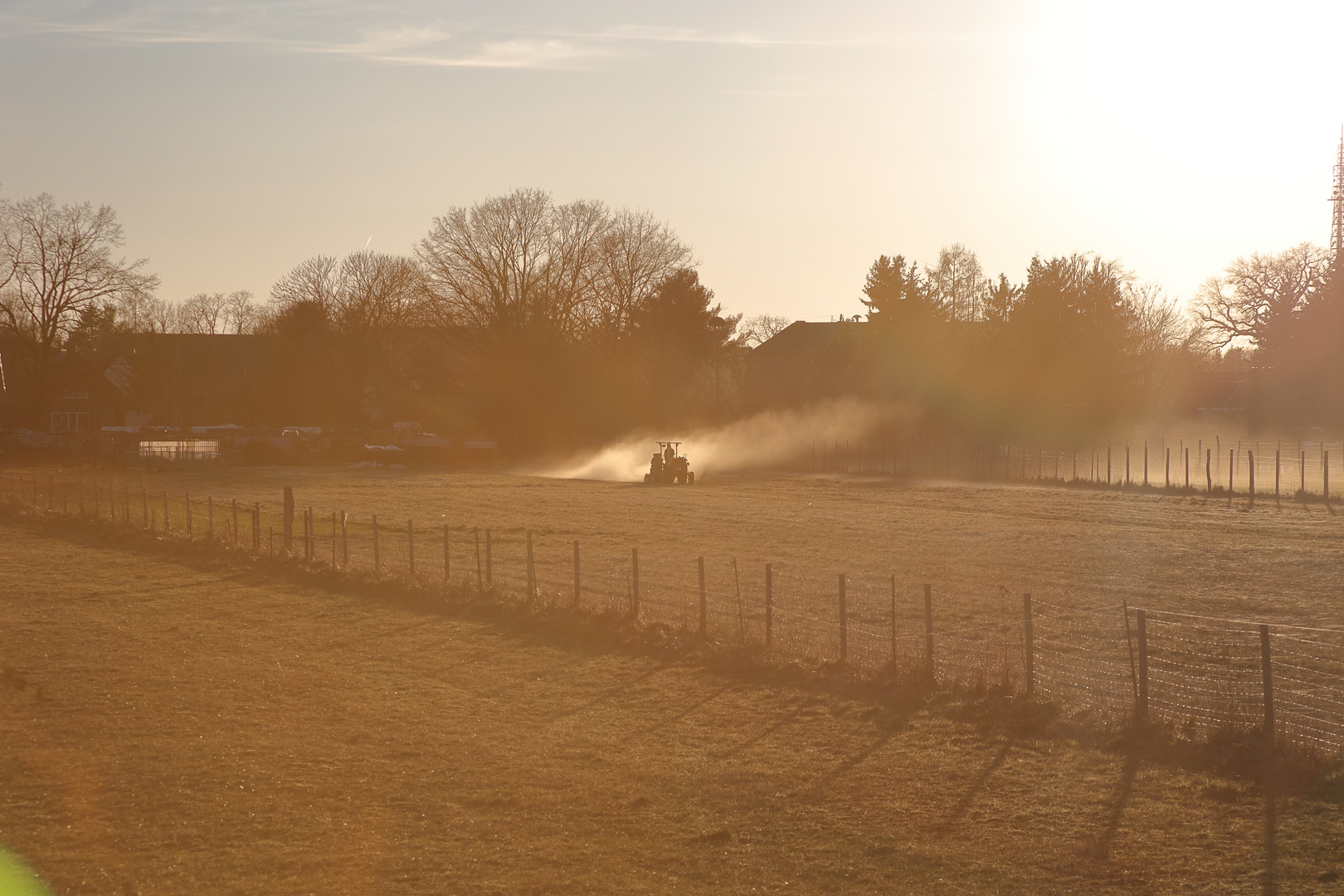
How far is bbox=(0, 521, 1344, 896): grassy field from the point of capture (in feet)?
28.6

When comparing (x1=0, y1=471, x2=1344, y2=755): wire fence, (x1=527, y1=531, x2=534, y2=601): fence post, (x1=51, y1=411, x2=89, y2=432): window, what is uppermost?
(x1=51, y1=411, x2=89, y2=432): window

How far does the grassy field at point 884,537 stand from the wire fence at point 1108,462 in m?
3.72

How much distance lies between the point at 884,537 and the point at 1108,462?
66.6 ft

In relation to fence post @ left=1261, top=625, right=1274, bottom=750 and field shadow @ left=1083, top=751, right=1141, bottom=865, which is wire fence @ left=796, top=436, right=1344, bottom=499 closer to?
fence post @ left=1261, top=625, right=1274, bottom=750

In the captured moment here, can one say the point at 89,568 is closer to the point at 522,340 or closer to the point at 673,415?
the point at 522,340

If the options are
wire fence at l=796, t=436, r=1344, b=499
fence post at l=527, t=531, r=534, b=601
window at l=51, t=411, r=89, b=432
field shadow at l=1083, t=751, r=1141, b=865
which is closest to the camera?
field shadow at l=1083, t=751, r=1141, b=865

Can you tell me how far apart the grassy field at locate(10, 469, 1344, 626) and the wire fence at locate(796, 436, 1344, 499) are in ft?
12.2

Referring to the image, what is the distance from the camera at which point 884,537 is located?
31.5 metres

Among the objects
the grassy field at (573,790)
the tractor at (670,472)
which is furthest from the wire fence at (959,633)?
the tractor at (670,472)

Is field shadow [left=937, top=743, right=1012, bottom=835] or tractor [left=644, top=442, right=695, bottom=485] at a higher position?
tractor [left=644, top=442, right=695, bottom=485]

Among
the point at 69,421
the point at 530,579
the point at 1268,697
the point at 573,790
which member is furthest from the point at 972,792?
the point at 69,421

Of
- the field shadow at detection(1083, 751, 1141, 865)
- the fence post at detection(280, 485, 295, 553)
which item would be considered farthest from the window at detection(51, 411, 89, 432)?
the field shadow at detection(1083, 751, 1141, 865)

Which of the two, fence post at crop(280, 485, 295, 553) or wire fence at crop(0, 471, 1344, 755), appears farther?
fence post at crop(280, 485, 295, 553)

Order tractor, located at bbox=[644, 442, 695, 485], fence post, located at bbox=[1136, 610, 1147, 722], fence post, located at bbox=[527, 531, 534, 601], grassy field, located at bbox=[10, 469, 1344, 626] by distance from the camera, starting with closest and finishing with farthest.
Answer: fence post, located at bbox=[1136, 610, 1147, 722]
fence post, located at bbox=[527, 531, 534, 601]
grassy field, located at bbox=[10, 469, 1344, 626]
tractor, located at bbox=[644, 442, 695, 485]
